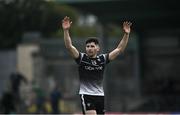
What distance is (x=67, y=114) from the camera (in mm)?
22875

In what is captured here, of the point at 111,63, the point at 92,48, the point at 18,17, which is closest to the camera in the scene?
the point at 92,48

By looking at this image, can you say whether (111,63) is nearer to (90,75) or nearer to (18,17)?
(18,17)

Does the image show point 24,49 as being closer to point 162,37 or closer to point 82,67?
point 162,37

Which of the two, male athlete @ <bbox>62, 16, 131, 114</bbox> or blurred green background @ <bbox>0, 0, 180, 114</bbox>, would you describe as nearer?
male athlete @ <bbox>62, 16, 131, 114</bbox>

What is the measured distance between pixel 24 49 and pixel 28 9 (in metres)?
1.84

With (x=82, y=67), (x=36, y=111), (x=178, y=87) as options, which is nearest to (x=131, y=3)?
(x=36, y=111)

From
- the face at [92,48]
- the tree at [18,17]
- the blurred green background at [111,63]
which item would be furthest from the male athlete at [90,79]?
the tree at [18,17]

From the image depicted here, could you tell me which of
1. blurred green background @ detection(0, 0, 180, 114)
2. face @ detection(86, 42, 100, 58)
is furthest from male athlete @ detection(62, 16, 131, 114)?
blurred green background @ detection(0, 0, 180, 114)

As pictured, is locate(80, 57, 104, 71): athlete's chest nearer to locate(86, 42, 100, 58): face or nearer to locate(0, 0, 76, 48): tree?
locate(86, 42, 100, 58): face

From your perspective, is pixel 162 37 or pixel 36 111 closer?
pixel 36 111

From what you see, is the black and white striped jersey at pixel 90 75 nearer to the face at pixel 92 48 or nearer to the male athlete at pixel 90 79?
the male athlete at pixel 90 79

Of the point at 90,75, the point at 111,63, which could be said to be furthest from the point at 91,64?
the point at 111,63

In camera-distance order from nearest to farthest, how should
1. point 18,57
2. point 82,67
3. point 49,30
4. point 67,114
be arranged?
point 82,67 → point 67,114 → point 18,57 → point 49,30

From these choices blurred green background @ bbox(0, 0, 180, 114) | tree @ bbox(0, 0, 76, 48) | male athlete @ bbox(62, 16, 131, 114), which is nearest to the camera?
male athlete @ bbox(62, 16, 131, 114)
